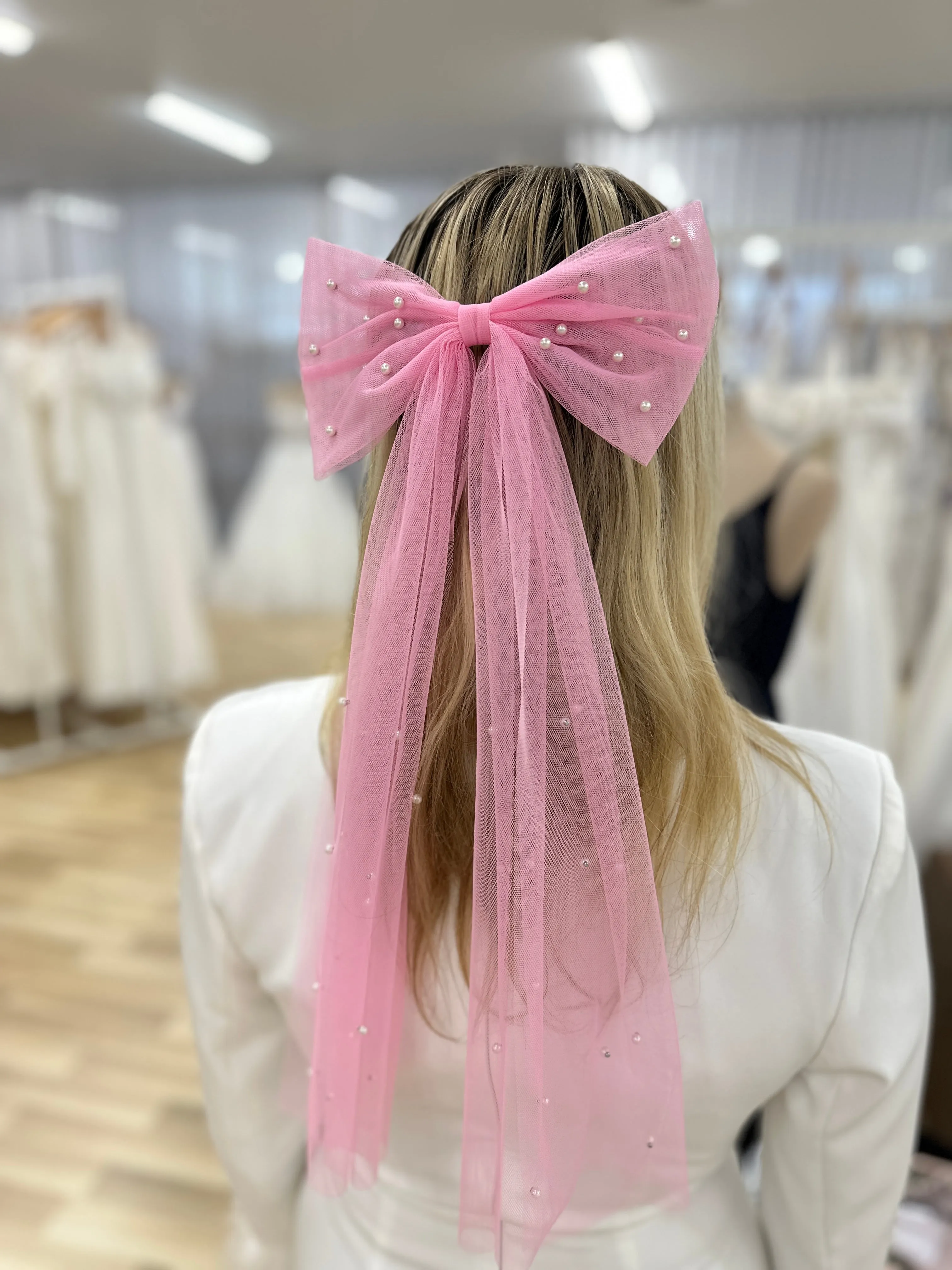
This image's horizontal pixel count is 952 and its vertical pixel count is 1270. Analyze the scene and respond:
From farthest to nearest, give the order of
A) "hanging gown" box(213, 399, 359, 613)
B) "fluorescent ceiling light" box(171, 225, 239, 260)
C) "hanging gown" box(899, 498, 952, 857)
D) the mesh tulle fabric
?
"fluorescent ceiling light" box(171, 225, 239, 260)
"hanging gown" box(213, 399, 359, 613)
"hanging gown" box(899, 498, 952, 857)
the mesh tulle fabric

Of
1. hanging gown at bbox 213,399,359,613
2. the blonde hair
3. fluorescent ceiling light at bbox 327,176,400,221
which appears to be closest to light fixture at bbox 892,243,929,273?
fluorescent ceiling light at bbox 327,176,400,221

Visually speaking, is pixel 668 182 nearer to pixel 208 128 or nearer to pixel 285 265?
pixel 285 265

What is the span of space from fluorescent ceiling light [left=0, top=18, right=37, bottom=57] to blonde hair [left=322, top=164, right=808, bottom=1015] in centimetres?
337

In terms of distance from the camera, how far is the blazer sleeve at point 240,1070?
0.69 m

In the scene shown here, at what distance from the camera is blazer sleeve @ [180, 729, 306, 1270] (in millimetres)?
693

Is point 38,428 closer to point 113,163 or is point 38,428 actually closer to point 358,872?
point 113,163

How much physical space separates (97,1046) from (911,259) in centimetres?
432

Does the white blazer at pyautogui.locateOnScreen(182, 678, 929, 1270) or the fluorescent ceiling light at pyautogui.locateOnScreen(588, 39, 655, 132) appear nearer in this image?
the white blazer at pyautogui.locateOnScreen(182, 678, 929, 1270)

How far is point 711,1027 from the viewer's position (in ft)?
1.96

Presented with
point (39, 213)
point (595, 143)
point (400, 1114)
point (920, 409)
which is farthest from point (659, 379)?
point (39, 213)

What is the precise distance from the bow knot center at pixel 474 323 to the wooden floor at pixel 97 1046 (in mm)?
350

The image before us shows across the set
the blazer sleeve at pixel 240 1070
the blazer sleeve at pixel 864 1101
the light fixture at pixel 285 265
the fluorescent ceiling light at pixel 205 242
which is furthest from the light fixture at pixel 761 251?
the fluorescent ceiling light at pixel 205 242

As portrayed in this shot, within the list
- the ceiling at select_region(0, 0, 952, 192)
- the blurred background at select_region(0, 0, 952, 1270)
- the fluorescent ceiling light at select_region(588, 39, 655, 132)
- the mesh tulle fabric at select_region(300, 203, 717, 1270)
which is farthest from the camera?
the fluorescent ceiling light at select_region(588, 39, 655, 132)

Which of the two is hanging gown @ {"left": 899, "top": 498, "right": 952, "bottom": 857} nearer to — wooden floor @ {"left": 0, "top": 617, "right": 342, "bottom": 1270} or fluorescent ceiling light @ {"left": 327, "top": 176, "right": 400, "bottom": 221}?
wooden floor @ {"left": 0, "top": 617, "right": 342, "bottom": 1270}
